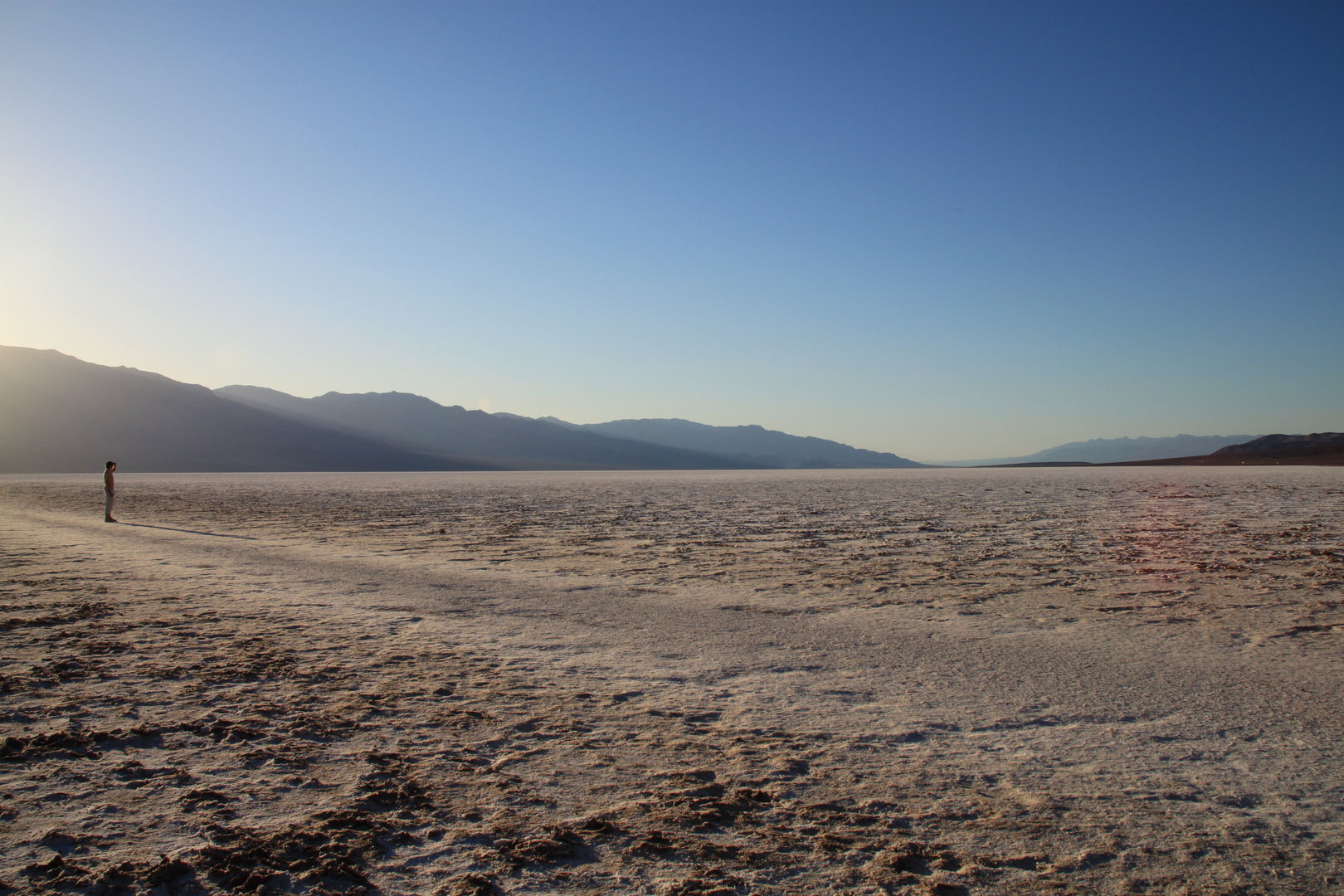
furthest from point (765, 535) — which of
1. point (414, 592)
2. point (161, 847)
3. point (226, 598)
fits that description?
point (161, 847)

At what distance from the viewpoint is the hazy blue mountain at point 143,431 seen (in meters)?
113

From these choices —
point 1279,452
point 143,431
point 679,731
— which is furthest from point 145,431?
point 1279,452

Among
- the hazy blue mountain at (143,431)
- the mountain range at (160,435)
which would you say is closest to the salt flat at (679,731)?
the mountain range at (160,435)

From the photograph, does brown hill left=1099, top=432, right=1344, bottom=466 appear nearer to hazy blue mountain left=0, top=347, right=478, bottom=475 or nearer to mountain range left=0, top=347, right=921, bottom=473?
mountain range left=0, top=347, right=921, bottom=473

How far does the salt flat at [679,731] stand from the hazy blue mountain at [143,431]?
122737mm

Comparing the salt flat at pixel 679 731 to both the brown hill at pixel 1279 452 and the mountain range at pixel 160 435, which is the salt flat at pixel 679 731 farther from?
the mountain range at pixel 160 435

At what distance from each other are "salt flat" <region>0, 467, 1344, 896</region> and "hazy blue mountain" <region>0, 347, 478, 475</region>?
123 metres

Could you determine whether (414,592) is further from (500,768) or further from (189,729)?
(500,768)

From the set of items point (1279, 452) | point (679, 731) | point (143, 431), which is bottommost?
point (679, 731)

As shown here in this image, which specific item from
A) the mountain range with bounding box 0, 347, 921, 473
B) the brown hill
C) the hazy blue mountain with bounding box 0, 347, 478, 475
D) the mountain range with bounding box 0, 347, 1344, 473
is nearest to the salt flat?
the brown hill

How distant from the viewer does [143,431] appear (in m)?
124

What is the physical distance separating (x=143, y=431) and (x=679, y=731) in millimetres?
149837

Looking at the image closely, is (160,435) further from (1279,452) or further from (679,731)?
(1279,452)

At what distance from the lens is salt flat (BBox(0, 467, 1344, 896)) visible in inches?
97.6
